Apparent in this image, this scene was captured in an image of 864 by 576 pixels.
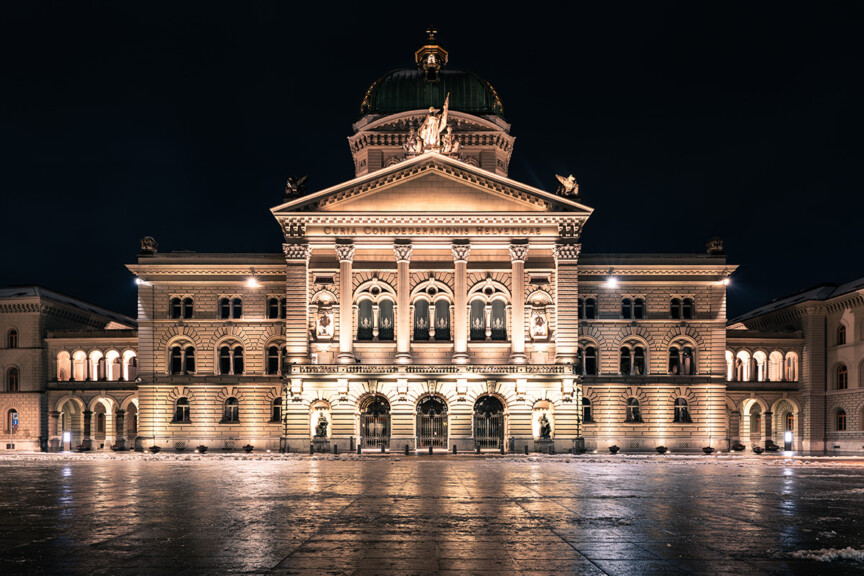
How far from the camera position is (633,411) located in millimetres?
74562

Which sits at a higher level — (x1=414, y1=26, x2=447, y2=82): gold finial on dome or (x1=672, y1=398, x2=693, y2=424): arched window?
(x1=414, y1=26, x2=447, y2=82): gold finial on dome

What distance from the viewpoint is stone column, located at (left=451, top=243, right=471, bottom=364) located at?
224ft

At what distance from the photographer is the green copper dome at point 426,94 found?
8562 centimetres

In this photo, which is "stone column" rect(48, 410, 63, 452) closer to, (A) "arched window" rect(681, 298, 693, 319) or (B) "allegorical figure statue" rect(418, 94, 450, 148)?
(B) "allegorical figure statue" rect(418, 94, 450, 148)

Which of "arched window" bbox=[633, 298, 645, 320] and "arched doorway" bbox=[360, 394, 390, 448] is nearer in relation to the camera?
"arched doorway" bbox=[360, 394, 390, 448]

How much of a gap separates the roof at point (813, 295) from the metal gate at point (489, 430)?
30171 mm

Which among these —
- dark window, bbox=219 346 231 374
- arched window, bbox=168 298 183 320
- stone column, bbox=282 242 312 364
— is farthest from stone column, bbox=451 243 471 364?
arched window, bbox=168 298 183 320

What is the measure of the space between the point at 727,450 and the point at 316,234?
3682 cm

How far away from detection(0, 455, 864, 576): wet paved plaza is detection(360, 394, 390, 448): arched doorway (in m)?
33.0

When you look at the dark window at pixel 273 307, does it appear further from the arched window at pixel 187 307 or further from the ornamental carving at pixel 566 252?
the ornamental carving at pixel 566 252

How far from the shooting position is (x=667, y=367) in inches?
Answer: 2928

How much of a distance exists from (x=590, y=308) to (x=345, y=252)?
2088cm

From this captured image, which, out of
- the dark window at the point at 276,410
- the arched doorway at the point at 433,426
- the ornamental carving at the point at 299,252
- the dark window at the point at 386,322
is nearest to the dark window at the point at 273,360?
the dark window at the point at 276,410

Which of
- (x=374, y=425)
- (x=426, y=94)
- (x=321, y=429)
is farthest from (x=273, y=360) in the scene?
(x=426, y=94)
